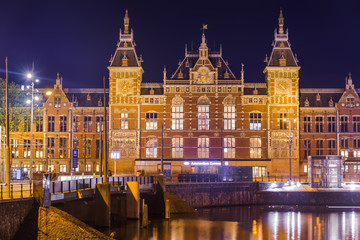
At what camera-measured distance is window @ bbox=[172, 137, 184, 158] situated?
7562 cm

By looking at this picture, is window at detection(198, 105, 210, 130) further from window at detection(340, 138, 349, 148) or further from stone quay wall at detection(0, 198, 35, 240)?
stone quay wall at detection(0, 198, 35, 240)

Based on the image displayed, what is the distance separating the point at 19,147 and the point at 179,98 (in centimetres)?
2445

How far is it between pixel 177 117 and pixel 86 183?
36.4 metres

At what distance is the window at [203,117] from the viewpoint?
75938mm

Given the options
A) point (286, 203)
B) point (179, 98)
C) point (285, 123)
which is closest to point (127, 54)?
point (179, 98)

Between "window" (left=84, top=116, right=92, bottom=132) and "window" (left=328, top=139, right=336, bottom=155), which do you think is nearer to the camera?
"window" (left=328, top=139, right=336, bottom=155)

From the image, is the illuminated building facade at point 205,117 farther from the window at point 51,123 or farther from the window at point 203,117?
the window at point 51,123

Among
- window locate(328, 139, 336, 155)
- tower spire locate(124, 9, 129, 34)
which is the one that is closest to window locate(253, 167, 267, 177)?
window locate(328, 139, 336, 155)

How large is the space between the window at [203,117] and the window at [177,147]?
3.26m

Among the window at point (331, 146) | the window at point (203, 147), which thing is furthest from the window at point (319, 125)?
the window at point (203, 147)

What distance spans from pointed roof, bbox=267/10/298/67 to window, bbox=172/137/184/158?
1629cm

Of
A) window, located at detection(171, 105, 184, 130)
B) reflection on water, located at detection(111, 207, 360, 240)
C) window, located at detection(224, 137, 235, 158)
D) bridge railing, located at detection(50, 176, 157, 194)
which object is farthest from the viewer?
window, located at detection(171, 105, 184, 130)

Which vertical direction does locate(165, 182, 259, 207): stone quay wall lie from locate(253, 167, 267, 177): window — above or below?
below

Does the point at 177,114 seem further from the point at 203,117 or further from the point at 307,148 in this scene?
the point at 307,148
